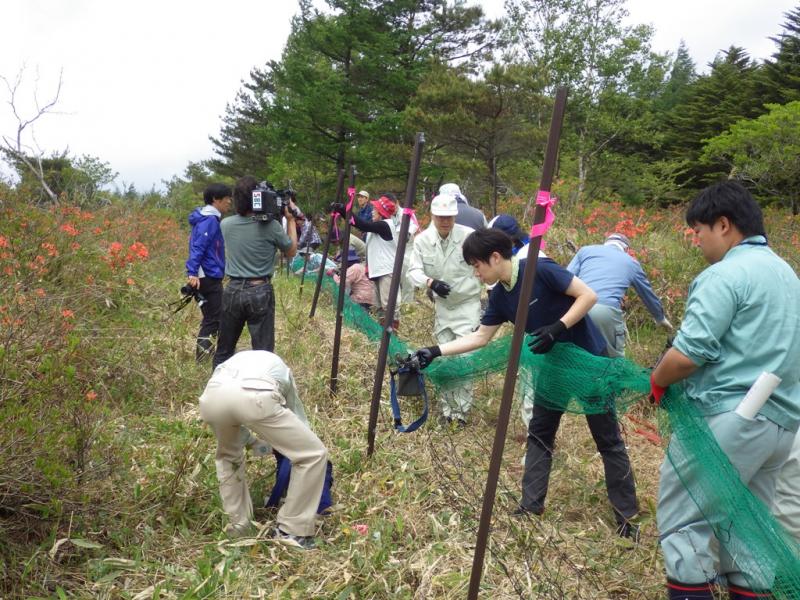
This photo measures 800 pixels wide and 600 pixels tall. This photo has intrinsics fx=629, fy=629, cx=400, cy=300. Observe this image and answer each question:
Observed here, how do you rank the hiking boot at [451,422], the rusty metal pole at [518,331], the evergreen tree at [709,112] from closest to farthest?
the rusty metal pole at [518,331], the hiking boot at [451,422], the evergreen tree at [709,112]

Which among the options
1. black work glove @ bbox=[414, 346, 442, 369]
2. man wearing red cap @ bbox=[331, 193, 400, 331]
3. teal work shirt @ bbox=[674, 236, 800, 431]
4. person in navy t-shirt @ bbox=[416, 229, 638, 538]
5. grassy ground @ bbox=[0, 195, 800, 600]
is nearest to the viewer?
teal work shirt @ bbox=[674, 236, 800, 431]

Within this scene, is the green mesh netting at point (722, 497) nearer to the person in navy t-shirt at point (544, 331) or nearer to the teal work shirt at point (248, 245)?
the person in navy t-shirt at point (544, 331)

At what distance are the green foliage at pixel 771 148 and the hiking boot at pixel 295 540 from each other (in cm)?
1254

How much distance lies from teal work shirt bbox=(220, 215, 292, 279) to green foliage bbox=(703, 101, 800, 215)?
36.8 ft

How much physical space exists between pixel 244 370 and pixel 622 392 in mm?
1678

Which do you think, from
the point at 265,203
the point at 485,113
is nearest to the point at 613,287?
the point at 265,203

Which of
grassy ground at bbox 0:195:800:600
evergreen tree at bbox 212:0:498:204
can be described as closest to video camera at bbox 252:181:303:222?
grassy ground at bbox 0:195:800:600

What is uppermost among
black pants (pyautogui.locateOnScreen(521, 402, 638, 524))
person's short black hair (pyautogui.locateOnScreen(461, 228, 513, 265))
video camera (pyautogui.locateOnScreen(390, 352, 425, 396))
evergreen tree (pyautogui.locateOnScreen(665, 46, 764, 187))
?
evergreen tree (pyautogui.locateOnScreen(665, 46, 764, 187))

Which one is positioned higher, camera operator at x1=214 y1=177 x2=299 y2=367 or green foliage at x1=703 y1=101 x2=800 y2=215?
green foliage at x1=703 y1=101 x2=800 y2=215

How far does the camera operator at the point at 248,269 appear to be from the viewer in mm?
Result: 4789

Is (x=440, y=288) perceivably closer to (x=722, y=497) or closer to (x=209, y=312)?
(x=209, y=312)

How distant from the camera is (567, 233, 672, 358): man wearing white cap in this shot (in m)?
3.89

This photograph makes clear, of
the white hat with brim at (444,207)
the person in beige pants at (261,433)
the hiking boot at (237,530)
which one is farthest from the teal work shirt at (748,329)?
the white hat with brim at (444,207)

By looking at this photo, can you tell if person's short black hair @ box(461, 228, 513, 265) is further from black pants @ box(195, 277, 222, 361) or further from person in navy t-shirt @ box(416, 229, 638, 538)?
black pants @ box(195, 277, 222, 361)
